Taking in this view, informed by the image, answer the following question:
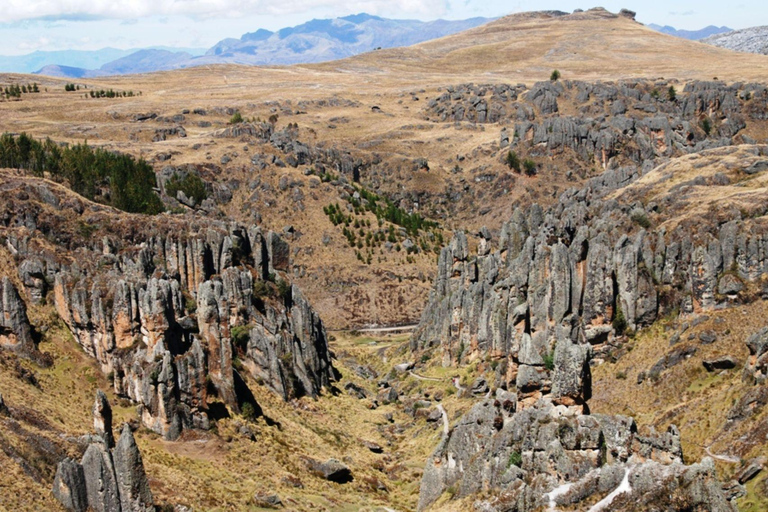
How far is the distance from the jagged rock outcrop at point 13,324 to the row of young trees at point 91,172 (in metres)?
55.3

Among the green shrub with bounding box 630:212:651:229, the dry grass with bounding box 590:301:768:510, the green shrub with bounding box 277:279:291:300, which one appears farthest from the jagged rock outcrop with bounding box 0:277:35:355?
the green shrub with bounding box 630:212:651:229

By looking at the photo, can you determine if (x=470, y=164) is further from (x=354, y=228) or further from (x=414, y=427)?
(x=414, y=427)

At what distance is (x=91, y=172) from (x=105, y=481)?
92.9 meters

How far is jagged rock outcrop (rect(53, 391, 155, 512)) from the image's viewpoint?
42812 millimetres

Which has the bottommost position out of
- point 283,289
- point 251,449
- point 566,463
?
point 251,449

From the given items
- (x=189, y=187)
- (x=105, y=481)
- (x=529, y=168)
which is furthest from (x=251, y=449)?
(x=529, y=168)

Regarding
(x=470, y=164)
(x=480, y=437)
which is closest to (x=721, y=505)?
(x=480, y=437)

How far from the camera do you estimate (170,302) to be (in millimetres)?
69375

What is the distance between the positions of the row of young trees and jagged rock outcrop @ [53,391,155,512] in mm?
81986

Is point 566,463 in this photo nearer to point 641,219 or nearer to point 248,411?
point 248,411

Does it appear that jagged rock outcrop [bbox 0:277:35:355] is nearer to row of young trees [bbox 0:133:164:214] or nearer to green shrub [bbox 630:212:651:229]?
row of young trees [bbox 0:133:164:214]

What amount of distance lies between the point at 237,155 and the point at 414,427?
97936 mm

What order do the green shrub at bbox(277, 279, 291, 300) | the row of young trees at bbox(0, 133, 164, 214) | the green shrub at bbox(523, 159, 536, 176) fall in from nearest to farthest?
the green shrub at bbox(277, 279, 291, 300), the row of young trees at bbox(0, 133, 164, 214), the green shrub at bbox(523, 159, 536, 176)

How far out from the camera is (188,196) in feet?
477
